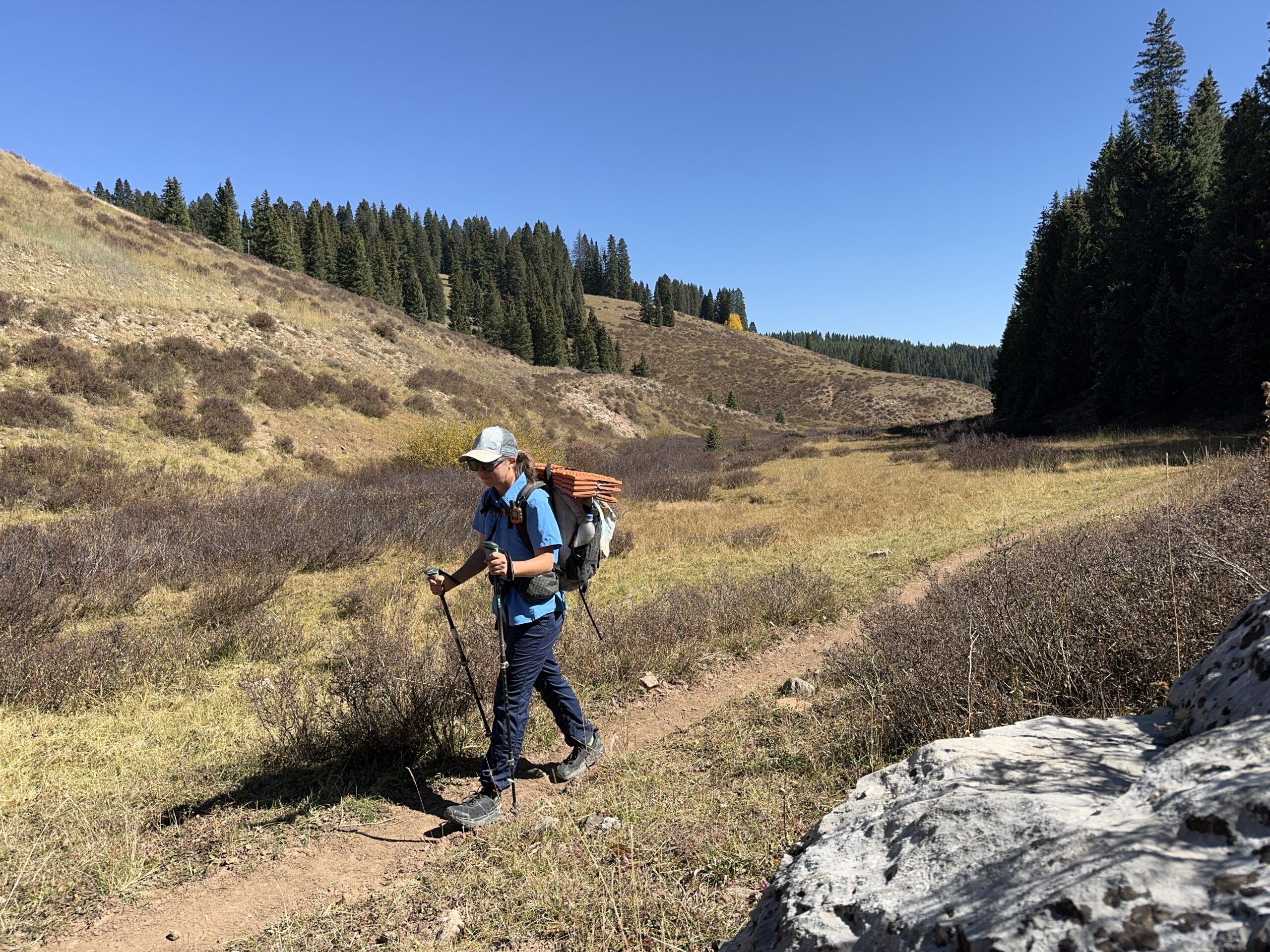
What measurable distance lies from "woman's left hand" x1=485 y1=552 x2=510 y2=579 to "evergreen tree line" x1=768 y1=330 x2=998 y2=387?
5981 inches

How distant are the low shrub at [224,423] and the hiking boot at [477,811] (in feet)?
52.1

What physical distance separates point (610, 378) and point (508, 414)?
861 inches

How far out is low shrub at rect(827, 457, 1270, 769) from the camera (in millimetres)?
3096

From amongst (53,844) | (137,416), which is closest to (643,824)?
(53,844)

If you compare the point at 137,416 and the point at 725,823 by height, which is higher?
the point at 137,416

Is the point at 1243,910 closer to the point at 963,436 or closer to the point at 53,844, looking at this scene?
the point at 53,844

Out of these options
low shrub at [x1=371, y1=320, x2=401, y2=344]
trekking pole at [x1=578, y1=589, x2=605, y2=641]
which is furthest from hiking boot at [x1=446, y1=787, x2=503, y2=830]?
low shrub at [x1=371, y1=320, x2=401, y2=344]

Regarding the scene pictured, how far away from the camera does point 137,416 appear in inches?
609

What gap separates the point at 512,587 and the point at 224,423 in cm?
1680

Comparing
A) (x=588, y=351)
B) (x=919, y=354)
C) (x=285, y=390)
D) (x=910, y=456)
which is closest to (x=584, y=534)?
(x=285, y=390)

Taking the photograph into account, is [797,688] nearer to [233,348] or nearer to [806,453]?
[233,348]

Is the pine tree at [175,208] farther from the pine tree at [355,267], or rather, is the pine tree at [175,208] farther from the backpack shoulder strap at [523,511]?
the backpack shoulder strap at [523,511]

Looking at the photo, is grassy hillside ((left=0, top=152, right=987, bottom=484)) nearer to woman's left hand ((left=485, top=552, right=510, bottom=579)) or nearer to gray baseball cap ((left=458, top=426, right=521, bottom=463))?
gray baseball cap ((left=458, top=426, right=521, bottom=463))

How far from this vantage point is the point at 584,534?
12.3 ft
